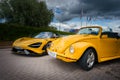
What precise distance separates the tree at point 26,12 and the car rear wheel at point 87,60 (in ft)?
88.2

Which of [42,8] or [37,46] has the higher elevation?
[42,8]

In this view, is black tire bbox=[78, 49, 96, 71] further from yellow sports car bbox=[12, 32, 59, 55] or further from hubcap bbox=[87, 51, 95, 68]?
yellow sports car bbox=[12, 32, 59, 55]

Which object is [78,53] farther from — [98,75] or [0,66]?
[0,66]

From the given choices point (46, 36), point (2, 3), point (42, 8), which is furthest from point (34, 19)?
point (46, 36)

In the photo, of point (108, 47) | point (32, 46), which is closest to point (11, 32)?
point (32, 46)

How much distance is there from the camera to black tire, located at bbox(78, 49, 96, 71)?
4.95 meters

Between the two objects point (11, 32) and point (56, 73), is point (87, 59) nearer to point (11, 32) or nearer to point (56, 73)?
point (56, 73)

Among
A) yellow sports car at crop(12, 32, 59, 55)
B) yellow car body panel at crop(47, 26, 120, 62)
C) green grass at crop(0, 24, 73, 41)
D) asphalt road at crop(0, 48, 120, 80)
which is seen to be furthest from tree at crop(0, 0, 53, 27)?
asphalt road at crop(0, 48, 120, 80)

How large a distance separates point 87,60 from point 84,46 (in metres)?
0.49

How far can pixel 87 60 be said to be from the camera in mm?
5059

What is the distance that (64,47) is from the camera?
5.09 metres

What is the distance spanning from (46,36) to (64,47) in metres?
3.25

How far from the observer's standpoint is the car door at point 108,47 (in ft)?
18.7

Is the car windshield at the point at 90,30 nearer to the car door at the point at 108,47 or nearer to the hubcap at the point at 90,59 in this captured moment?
the car door at the point at 108,47
